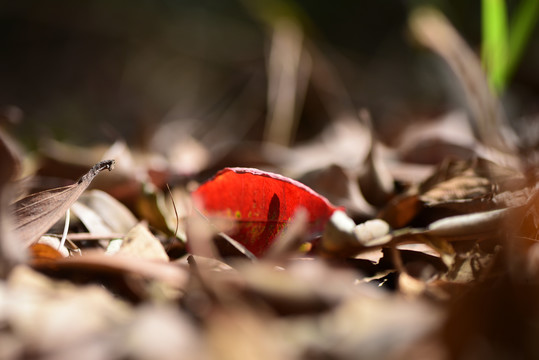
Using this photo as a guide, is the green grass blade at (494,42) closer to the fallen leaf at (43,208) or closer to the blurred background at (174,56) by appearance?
the blurred background at (174,56)

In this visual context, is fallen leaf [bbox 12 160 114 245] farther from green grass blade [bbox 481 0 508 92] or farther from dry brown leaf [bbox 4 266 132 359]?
green grass blade [bbox 481 0 508 92]

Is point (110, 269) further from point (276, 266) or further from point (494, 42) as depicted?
point (494, 42)

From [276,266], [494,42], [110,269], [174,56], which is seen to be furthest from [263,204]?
[174,56]

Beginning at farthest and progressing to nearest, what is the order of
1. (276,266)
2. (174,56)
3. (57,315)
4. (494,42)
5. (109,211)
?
1. (174,56)
2. (494,42)
3. (109,211)
4. (276,266)
5. (57,315)

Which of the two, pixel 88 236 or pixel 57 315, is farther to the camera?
pixel 88 236

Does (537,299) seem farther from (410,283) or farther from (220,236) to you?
(220,236)
